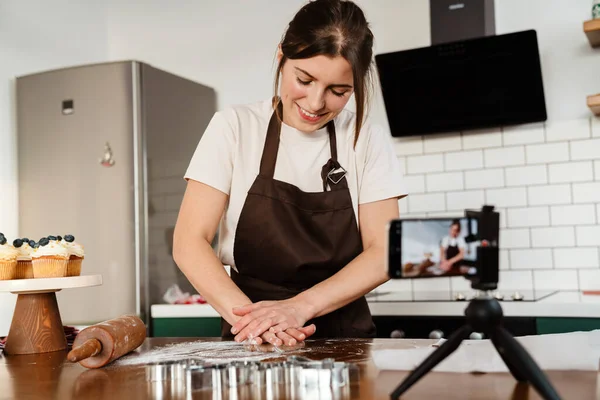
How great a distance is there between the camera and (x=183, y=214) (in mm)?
1604

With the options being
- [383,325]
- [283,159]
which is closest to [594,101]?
[383,325]

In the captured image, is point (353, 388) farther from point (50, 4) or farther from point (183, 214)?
point (50, 4)

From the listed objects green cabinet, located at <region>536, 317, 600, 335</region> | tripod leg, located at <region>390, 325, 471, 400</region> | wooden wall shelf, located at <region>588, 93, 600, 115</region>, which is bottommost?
green cabinet, located at <region>536, 317, 600, 335</region>

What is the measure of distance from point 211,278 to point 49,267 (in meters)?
0.41

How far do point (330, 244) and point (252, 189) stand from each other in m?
0.23

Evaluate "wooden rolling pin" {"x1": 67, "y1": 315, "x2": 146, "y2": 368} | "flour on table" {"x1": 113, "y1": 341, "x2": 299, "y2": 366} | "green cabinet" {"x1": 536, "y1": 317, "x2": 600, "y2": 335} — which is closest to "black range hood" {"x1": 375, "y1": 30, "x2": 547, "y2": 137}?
"green cabinet" {"x1": 536, "y1": 317, "x2": 600, "y2": 335}

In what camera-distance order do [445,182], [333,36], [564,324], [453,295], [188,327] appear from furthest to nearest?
[445,182]
[188,327]
[453,295]
[564,324]
[333,36]

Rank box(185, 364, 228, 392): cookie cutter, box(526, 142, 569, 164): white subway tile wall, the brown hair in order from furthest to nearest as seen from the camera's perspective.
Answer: box(526, 142, 569, 164): white subway tile wall
the brown hair
box(185, 364, 228, 392): cookie cutter

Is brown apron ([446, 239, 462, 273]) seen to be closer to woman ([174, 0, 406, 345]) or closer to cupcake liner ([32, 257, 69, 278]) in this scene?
woman ([174, 0, 406, 345])

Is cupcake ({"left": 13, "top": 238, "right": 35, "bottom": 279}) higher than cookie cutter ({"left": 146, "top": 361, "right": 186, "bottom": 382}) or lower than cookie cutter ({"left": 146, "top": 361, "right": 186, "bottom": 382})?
higher

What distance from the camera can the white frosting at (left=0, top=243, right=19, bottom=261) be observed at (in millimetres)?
1597

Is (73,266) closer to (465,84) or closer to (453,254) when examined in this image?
(453,254)

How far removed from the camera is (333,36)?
1.47 metres

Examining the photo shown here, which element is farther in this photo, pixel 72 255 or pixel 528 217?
pixel 528 217
